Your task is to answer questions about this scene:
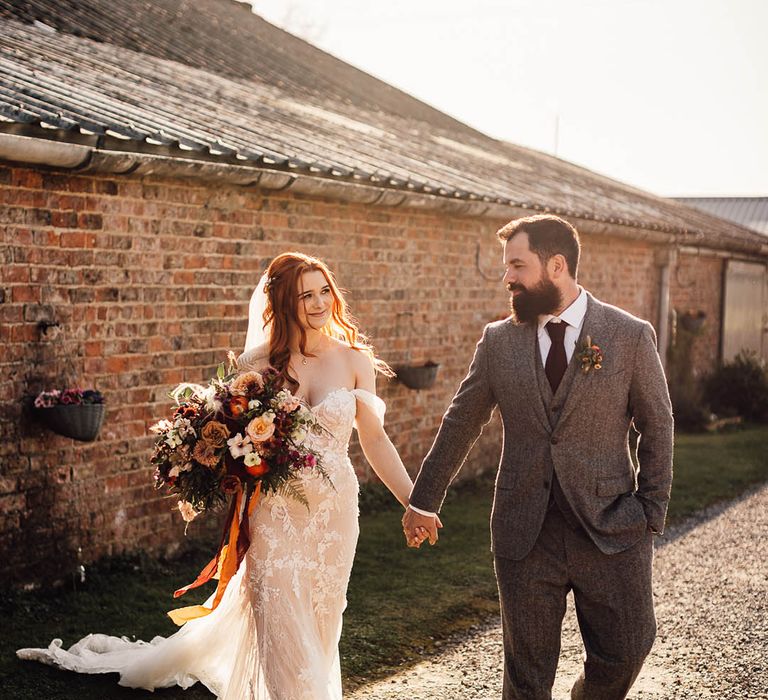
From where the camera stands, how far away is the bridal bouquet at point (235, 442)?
386 centimetres

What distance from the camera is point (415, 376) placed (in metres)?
9.23

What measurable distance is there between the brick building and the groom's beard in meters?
2.86

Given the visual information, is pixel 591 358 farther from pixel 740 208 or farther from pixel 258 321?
pixel 740 208

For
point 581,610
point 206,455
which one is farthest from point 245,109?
point 581,610

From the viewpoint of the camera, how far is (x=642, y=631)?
3.70m

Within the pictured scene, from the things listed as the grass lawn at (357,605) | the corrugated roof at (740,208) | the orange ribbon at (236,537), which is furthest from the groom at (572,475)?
the corrugated roof at (740,208)

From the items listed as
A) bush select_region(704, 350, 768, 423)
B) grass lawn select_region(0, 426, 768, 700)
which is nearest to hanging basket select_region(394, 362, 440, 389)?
grass lawn select_region(0, 426, 768, 700)

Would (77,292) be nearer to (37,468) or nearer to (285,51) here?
(37,468)

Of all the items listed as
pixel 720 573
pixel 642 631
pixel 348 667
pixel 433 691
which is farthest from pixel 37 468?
pixel 720 573

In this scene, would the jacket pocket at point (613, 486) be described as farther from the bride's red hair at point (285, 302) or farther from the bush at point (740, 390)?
the bush at point (740, 390)

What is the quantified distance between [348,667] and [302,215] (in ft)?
12.3

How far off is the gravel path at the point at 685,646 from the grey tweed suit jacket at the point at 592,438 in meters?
1.47

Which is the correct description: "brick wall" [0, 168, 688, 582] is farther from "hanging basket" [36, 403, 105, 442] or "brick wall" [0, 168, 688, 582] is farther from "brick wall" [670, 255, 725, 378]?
"brick wall" [670, 255, 725, 378]

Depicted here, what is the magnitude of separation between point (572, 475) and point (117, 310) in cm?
358
